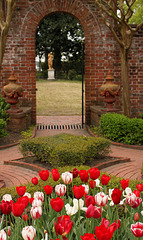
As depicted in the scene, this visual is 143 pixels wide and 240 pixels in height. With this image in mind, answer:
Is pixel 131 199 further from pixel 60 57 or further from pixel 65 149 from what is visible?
pixel 60 57

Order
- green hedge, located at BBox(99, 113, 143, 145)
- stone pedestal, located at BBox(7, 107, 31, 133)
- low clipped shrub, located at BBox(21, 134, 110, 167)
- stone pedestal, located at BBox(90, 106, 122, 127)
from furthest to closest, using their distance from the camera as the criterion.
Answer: stone pedestal, located at BBox(90, 106, 122, 127) < stone pedestal, located at BBox(7, 107, 31, 133) < green hedge, located at BBox(99, 113, 143, 145) < low clipped shrub, located at BBox(21, 134, 110, 167)

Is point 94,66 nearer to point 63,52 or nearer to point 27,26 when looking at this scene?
point 27,26

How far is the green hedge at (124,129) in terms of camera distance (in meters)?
7.48

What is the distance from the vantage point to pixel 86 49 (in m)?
10.2

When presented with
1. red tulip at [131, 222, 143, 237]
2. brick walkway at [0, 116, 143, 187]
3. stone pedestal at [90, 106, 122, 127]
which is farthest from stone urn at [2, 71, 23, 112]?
red tulip at [131, 222, 143, 237]

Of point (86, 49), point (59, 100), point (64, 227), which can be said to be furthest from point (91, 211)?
point (59, 100)

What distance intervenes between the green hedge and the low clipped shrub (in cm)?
164

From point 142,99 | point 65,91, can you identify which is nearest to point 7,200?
point 142,99

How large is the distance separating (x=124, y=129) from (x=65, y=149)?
9.26 ft

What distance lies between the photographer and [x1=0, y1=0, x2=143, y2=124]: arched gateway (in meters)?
10.0

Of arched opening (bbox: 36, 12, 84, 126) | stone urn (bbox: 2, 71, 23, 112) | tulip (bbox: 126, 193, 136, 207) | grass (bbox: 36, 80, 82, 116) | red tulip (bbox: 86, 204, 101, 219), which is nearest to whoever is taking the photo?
red tulip (bbox: 86, 204, 101, 219)

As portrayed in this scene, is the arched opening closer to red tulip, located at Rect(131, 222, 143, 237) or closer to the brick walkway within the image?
the brick walkway

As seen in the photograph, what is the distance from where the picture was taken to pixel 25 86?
10.2 meters

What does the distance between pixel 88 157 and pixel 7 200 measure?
3418 millimetres
